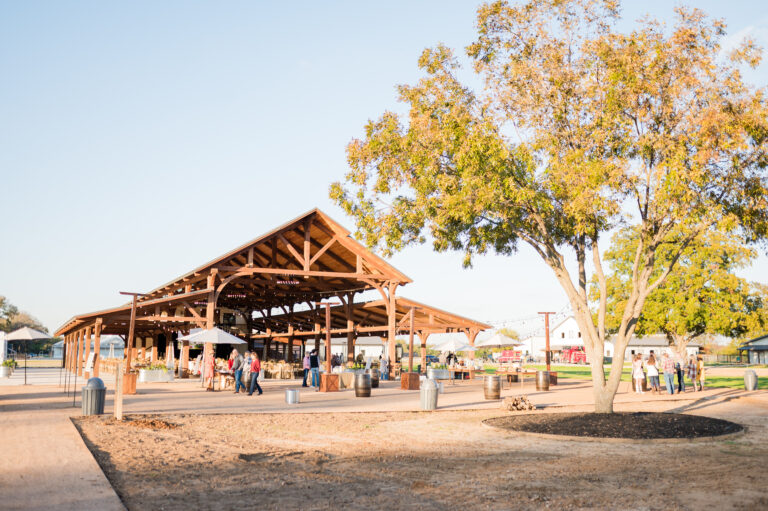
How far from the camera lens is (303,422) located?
40.8 ft

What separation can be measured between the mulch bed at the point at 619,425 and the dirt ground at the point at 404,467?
16.4 inches

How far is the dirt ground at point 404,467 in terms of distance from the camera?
19.8 ft

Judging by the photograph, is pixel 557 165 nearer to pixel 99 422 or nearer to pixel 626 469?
pixel 626 469

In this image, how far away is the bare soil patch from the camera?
6031mm

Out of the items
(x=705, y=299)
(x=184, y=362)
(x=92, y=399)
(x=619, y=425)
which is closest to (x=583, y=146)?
(x=619, y=425)

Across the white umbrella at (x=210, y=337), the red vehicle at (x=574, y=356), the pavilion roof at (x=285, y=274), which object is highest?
the pavilion roof at (x=285, y=274)

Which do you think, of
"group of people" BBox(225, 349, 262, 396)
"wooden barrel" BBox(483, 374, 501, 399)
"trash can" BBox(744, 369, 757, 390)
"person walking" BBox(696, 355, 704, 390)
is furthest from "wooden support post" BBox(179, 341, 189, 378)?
"trash can" BBox(744, 369, 757, 390)

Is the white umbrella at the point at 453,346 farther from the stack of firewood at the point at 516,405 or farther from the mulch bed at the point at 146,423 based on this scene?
the mulch bed at the point at 146,423

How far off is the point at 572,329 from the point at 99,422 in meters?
101

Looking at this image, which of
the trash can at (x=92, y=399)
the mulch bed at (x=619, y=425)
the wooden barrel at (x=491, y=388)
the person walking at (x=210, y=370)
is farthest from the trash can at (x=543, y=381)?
the trash can at (x=92, y=399)

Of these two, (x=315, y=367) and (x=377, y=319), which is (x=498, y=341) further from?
(x=377, y=319)

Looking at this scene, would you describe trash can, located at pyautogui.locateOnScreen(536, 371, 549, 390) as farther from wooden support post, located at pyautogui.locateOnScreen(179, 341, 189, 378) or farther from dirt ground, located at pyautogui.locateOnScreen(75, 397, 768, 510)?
wooden support post, located at pyautogui.locateOnScreen(179, 341, 189, 378)

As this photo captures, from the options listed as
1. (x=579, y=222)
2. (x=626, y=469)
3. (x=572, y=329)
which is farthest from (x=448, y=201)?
(x=572, y=329)

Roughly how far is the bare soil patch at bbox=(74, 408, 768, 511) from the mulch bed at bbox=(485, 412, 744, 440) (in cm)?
45
